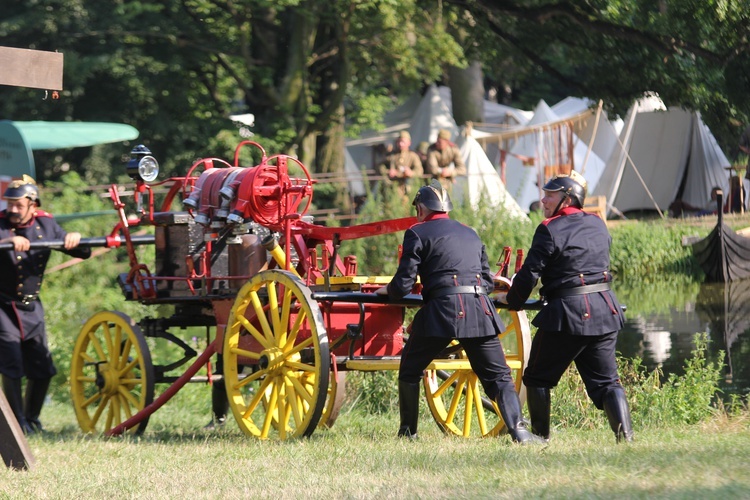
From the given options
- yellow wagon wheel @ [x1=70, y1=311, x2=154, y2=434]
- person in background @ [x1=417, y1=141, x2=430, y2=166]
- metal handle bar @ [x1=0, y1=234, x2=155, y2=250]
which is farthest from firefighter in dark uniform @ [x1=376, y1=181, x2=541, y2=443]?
person in background @ [x1=417, y1=141, x2=430, y2=166]

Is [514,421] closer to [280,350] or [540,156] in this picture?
[280,350]

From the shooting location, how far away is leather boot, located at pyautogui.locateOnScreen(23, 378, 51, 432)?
9.66m

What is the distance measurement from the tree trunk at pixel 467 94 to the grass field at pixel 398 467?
2208cm

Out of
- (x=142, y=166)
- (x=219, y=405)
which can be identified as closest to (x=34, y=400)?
(x=219, y=405)

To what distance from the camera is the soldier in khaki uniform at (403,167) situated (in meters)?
18.3

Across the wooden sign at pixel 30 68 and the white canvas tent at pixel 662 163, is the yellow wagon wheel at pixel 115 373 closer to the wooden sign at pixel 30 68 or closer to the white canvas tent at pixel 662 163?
the wooden sign at pixel 30 68

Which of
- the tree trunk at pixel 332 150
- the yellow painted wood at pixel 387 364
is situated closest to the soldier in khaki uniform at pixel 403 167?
the tree trunk at pixel 332 150

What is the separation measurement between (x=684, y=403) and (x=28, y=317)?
5.12 m

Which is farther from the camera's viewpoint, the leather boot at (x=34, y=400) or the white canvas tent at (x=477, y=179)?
the white canvas tent at (x=477, y=179)

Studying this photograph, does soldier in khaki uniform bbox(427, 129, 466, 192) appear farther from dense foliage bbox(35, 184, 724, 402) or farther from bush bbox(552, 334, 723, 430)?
bush bbox(552, 334, 723, 430)

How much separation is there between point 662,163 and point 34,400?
58.3ft

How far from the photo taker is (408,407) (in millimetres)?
7418

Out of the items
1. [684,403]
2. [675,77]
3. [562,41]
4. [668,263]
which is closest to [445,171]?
[668,263]

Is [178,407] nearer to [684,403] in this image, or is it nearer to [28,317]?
[28,317]
